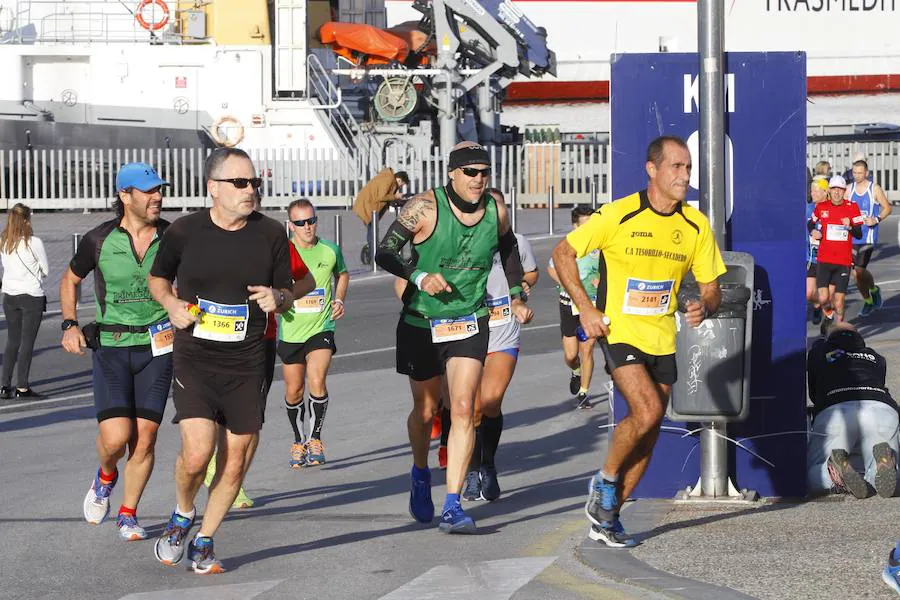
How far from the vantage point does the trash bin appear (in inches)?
312

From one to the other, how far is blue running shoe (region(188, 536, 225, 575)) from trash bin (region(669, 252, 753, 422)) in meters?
2.46

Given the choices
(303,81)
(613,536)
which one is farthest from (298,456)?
(303,81)

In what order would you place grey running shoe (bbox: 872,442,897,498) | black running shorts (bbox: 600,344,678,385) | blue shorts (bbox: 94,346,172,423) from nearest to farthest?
black running shorts (bbox: 600,344,678,385), blue shorts (bbox: 94,346,172,423), grey running shoe (bbox: 872,442,897,498)

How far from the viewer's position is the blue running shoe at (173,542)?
706 centimetres

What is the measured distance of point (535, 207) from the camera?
33.4 metres

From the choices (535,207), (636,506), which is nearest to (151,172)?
(636,506)

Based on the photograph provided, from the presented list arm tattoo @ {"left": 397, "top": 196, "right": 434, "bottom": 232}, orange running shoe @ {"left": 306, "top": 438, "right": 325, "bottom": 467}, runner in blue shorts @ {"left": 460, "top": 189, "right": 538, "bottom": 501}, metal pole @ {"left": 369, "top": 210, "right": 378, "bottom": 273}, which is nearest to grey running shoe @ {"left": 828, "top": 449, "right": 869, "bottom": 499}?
runner in blue shorts @ {"left": 460, "top": 189, "right": 538, "bottom": 501}

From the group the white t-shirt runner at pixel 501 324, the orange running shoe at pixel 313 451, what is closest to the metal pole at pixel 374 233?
the orange running shoe at pixel 313 451

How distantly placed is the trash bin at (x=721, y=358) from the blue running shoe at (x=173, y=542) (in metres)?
2.53

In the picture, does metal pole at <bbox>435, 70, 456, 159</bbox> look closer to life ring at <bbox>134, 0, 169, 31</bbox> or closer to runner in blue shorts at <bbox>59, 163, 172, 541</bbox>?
life ring at <bbox>134, 0, 169, 31</bbox>

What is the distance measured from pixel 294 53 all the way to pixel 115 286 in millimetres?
26155

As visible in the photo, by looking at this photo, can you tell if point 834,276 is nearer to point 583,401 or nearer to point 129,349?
point 583,401

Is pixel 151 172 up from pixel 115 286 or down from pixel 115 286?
up

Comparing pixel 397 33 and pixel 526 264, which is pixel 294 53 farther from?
pixel 526 264
